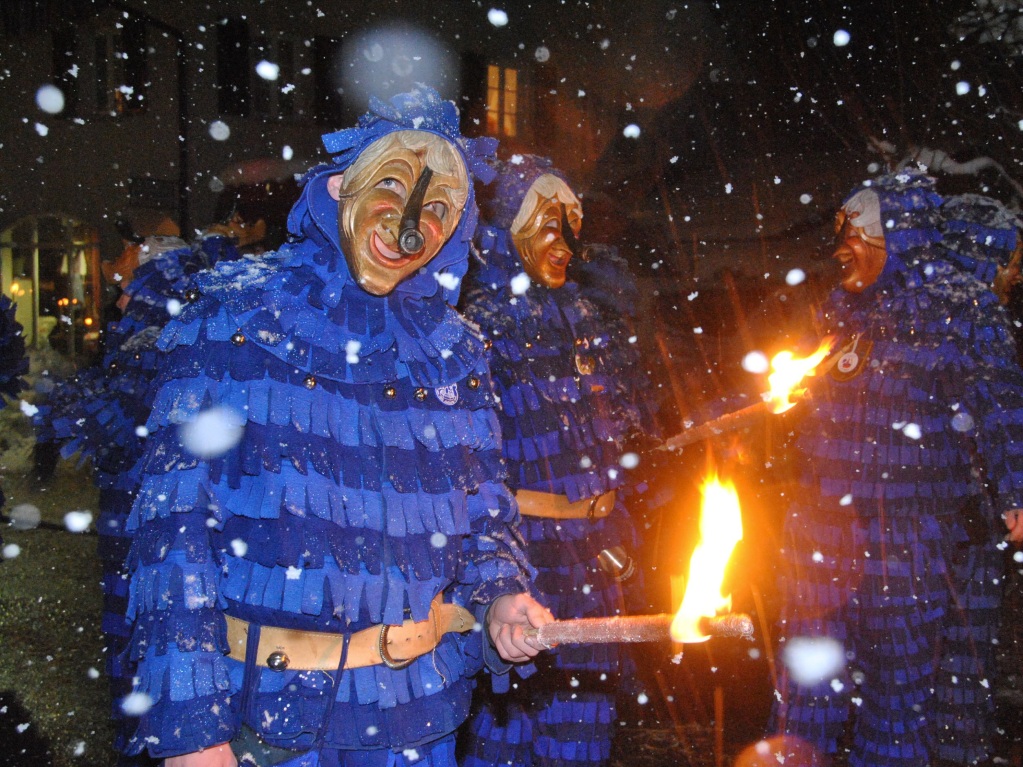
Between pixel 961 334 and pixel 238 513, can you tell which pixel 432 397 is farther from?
pixel 961 334

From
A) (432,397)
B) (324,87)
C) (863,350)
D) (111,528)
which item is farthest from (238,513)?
(324,87)

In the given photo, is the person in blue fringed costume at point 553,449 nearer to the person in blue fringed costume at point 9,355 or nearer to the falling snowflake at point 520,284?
the falling snowflake at point 520,284

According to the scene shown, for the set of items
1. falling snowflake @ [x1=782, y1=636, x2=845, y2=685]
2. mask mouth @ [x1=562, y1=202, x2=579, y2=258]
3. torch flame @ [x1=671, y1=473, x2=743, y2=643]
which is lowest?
falling snowflake @ [x1=782, y1=636, x2=845, y2=685]

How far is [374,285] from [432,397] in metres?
0.35

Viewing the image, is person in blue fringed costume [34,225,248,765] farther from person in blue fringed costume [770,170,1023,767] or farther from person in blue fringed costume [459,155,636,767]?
person in blue fringed costume [770,170,1023,767]

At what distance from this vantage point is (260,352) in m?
2.29

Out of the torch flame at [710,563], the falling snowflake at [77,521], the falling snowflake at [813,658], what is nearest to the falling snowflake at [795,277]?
the falling snowflake at [813,658]

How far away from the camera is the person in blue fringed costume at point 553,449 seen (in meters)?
3.97

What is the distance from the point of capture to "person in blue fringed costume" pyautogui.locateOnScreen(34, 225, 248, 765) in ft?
13.5

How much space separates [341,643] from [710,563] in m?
0.93

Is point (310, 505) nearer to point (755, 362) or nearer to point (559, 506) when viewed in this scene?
point (559, 506)

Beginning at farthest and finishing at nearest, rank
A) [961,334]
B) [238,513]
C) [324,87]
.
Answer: [324,87], [961,334], [238,513]

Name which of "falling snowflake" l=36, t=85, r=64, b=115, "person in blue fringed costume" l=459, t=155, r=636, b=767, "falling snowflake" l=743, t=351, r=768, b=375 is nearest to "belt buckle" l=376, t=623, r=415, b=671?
"person in blue fringed costume" l=459, t=155, r=636, b=767

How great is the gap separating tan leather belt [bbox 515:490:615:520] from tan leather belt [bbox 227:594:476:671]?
1.65 metres
